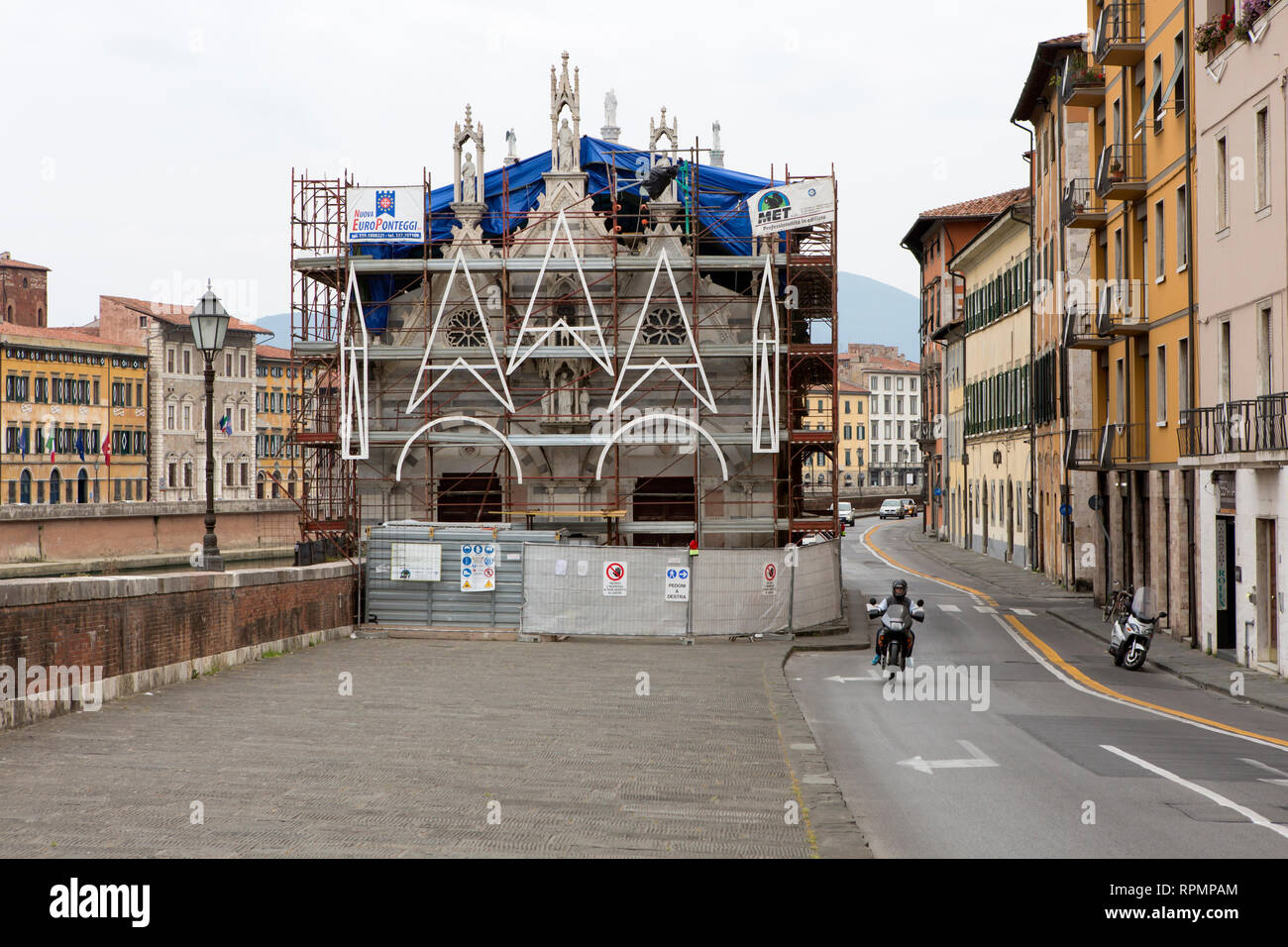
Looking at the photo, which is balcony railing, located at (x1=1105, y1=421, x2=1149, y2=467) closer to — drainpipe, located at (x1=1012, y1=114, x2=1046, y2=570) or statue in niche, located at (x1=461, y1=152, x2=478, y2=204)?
drainpipe, located at (x1=1012, y1=114, x2=1046, y2=570)

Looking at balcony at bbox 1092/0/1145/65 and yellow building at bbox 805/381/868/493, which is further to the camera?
yellow building at bbox 805/381/868/493

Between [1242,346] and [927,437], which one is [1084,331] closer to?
[1242,346]

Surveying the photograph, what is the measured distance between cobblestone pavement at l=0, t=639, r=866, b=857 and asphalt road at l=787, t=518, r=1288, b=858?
2.34 feet

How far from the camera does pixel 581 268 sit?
3775 cm

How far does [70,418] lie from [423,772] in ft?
288

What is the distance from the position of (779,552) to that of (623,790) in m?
17.3

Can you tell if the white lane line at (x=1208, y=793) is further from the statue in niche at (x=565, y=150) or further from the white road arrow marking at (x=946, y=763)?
the statue in niche at (x=565, y=150)

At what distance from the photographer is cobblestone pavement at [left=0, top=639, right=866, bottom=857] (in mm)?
10016

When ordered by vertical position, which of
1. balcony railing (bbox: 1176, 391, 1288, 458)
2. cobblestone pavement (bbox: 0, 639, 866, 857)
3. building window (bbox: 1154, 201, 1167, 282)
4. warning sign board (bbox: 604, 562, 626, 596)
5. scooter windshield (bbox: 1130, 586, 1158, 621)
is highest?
building window (bbox: 1154, 201, 1167, 282)

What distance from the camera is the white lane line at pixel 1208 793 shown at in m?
11.0

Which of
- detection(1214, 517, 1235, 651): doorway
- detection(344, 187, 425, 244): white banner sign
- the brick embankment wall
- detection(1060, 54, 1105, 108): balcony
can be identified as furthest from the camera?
detection(344, 187, 425, 244): white banner sign

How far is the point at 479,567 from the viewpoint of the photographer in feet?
93.9

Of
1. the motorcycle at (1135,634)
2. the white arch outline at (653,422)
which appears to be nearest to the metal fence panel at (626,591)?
the motorcycle at (1135,634)

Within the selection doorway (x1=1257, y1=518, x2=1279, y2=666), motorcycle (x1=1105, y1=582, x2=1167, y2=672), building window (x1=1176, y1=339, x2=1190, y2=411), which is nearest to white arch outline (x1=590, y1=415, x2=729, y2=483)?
building window (x1=1176, y1=339, x2=1190, y2=411)
